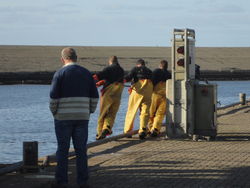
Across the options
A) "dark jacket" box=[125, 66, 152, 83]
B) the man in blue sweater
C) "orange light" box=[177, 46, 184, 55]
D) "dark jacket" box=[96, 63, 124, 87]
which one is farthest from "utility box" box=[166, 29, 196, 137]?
the man in blue sweater

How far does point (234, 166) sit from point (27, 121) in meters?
14.1

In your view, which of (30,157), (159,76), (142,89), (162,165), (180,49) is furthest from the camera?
(159,76)

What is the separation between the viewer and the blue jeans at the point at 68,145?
9906 millimetres

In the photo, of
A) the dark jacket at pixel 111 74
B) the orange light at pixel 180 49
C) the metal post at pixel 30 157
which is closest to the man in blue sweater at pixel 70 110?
the metal post at pixel 30 157

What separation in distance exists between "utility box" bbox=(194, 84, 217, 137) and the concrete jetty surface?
0.36 m

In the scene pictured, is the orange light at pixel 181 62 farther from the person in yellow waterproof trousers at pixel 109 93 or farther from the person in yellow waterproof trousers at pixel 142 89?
the person in yellow waterproof trousers at pixel 109 93

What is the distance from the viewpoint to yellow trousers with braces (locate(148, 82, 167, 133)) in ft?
54.1

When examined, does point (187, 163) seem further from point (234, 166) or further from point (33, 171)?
point (33, 171)

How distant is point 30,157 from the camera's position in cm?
1138

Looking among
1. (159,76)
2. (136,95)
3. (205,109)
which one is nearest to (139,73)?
(136,95)

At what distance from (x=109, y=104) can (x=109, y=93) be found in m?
0.21

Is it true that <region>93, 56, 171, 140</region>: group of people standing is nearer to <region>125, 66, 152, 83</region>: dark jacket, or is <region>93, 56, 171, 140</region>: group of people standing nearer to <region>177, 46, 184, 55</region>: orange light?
<region>125, 66, 152, 83</region>: dark jacket

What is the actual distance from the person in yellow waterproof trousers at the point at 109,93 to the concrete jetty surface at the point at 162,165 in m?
0.40

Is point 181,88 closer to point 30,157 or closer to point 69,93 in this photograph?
point 30,157
